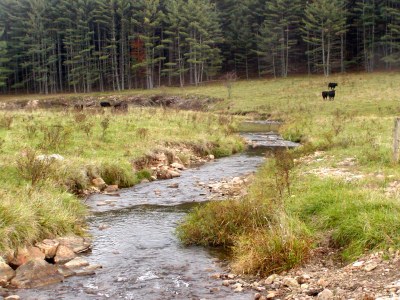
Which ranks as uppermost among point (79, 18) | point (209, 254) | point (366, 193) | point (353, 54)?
point (79, 18)

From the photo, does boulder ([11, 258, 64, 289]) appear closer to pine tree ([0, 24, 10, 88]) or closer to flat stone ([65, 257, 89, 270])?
flat stone ([65, 257, 89, 270])

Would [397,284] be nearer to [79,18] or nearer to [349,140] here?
[349,140]

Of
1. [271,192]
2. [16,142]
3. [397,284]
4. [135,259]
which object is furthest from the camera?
[16,142]

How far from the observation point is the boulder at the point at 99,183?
16.6 metres

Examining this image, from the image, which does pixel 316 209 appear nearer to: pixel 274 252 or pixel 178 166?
pixel 274 252

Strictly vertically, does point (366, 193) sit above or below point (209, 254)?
above

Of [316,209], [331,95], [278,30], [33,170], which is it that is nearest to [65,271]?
[33,170]

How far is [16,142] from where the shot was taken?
19188 millimetres

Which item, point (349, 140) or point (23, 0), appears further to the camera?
point (23, 0)

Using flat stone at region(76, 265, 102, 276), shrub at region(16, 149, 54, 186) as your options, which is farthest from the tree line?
flat stone at region(76, 265, 102, 276)

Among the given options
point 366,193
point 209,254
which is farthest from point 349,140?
point 209,254

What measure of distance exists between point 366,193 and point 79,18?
84258mm

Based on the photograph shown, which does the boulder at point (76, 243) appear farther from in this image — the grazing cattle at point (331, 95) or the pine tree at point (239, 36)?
the pine tree at point (239, 36)

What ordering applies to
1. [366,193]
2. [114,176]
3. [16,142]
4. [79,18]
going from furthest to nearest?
1. [79,18]
2. [16,142]
3. [114,176]
4. [366,193]
